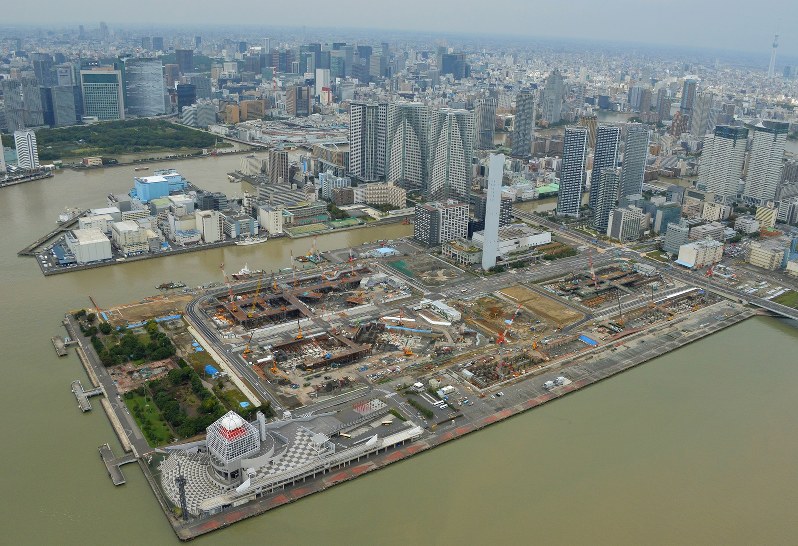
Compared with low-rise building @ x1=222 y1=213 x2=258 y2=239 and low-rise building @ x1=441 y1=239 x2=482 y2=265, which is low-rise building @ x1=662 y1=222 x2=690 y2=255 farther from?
low-rise building @ x1=222 y1=213 x2=258 y2=239

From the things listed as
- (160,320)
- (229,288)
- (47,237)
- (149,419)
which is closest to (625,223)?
(229,288)

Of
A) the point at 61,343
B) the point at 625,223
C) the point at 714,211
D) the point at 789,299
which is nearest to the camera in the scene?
the point at 61,343

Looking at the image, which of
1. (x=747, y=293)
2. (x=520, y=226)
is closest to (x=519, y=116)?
(x=520, y=226)

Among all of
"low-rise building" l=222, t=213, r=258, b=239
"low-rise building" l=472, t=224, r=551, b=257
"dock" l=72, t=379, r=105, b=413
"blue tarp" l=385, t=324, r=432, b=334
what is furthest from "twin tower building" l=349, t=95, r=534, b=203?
"dock" l=72, t=379, r=105, b=413

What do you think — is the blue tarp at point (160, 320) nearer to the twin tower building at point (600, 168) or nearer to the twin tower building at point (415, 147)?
the twin tower building at point (415, 147)

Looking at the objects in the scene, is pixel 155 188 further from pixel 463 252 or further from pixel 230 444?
pixel 230 444
